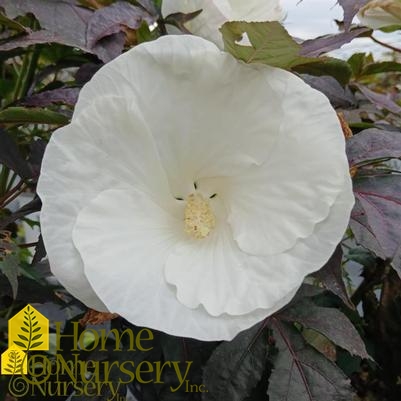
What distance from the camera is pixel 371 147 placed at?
47 cm

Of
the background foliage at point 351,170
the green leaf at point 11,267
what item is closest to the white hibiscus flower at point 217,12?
the background foliage at point 351,170

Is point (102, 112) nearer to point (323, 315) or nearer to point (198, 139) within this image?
point (198, 139)

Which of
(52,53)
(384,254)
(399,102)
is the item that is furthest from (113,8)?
(399,102)

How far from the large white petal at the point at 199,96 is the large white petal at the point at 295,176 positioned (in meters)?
0.01

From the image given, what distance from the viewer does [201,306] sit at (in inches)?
15.4

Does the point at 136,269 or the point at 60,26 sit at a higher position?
the point at 60,26

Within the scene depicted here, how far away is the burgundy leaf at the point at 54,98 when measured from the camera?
0.49 meters

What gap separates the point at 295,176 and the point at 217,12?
17 cm

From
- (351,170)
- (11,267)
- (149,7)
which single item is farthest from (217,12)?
(11,267)

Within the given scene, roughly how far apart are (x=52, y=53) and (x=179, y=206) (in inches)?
11.6

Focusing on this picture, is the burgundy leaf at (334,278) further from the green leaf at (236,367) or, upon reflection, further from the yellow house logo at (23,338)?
the yellow house logo at (23,338)

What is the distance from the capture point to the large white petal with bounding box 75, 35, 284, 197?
405 millimetres

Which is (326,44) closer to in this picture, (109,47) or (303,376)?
(109,47)

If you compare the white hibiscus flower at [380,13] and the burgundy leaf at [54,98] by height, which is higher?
the white hibiscus flower at [380,13]
